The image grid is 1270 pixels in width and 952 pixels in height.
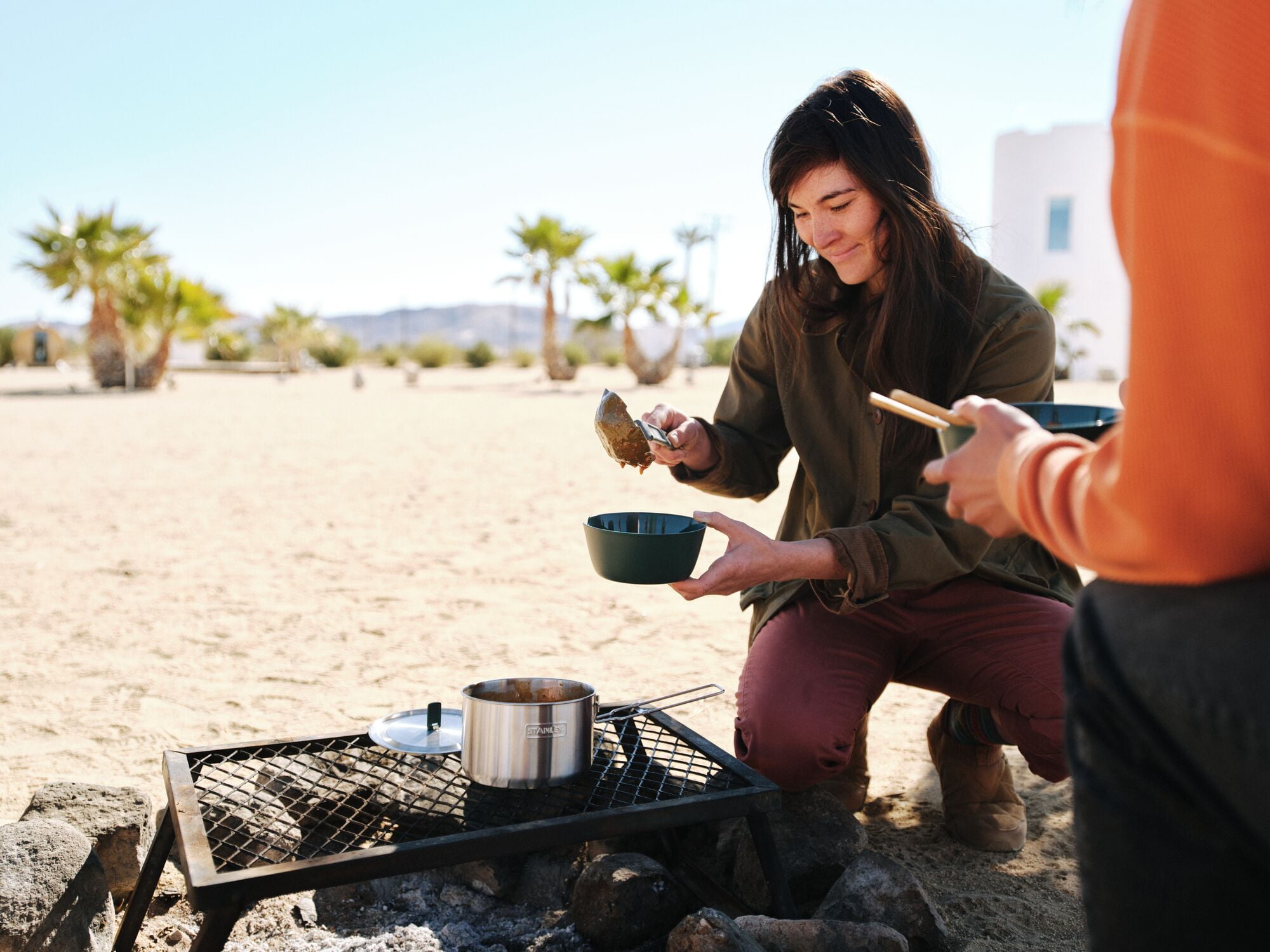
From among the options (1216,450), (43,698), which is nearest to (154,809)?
(43,698)

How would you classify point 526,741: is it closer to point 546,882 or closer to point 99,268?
point 546,882

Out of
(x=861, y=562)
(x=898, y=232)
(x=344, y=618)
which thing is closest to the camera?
(x=861, y=562)

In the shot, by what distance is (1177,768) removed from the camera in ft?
3.10

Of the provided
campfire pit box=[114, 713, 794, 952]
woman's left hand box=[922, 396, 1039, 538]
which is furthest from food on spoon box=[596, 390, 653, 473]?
woman's left hand box=[922, 396, 1039, 538]

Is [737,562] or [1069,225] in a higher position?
[1069,225]

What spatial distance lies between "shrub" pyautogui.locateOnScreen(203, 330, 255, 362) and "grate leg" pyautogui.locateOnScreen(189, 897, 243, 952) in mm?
31049

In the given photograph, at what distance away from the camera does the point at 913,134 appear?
7.75ft

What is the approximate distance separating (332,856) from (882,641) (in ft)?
4.49

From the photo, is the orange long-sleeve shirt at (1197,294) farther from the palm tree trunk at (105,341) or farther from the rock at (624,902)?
the palm tree trunk at (105,341)

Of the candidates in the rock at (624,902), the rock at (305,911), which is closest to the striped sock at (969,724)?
the rock at (624,902)

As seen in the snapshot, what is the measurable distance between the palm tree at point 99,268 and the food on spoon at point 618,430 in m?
21.1

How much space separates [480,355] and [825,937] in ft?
116

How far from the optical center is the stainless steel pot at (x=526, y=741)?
75.0 inches

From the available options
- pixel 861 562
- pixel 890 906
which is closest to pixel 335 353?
pixel 861 562
